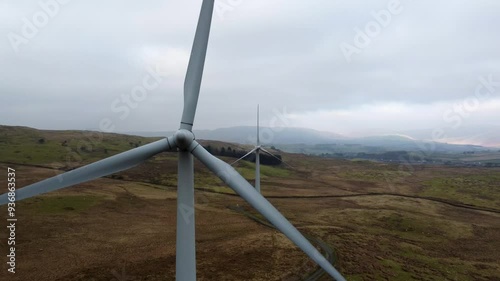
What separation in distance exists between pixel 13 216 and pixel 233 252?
151ft

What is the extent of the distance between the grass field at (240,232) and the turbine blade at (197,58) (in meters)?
A: 29.6

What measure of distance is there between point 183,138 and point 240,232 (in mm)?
50360

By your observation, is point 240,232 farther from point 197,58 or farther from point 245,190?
point 197,58

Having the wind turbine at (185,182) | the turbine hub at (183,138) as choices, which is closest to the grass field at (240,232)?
the wind turbine at (185,182)

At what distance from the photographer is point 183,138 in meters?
21.8

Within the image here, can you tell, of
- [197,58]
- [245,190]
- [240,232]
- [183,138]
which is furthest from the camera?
[240,232]

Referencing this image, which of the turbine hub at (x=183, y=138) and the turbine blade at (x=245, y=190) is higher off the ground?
the turbine hub at (x=183, y=138)

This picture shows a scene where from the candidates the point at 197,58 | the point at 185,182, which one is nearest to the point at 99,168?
the point at 185,182

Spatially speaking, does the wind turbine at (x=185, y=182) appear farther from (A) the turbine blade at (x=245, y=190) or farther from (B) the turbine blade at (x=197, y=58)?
(B) the turbine blade at (x=197, y=58)

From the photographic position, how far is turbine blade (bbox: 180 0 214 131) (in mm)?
25781

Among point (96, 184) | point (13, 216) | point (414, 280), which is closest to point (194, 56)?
point (414, 280)

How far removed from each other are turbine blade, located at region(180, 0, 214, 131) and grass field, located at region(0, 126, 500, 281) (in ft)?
97.1

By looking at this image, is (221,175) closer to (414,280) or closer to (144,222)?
(414,280)

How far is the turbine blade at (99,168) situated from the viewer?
69.9 feet
